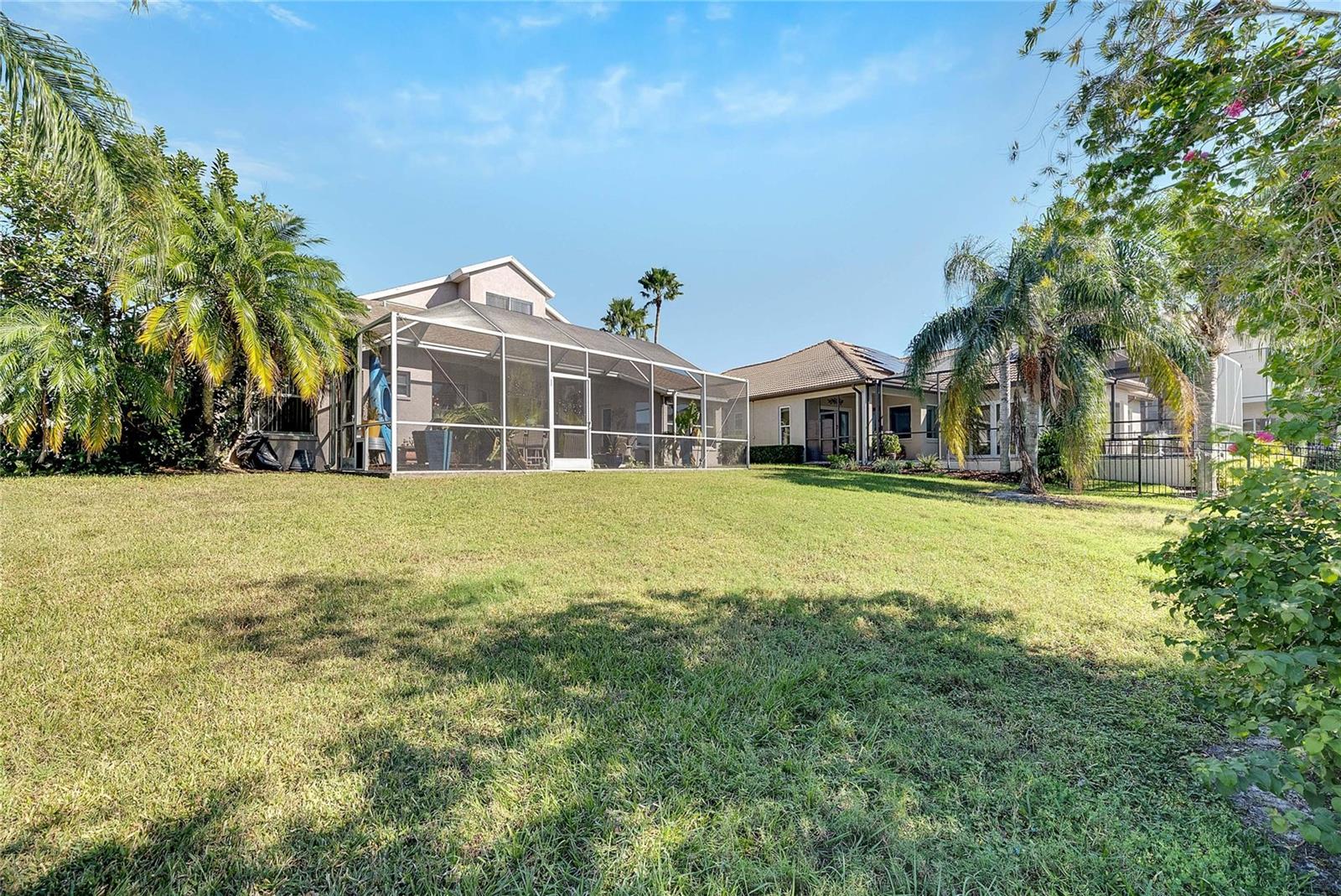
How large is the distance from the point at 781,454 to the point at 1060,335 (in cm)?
1105

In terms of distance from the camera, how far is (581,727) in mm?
2340

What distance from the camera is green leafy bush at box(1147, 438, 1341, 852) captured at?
150 cm

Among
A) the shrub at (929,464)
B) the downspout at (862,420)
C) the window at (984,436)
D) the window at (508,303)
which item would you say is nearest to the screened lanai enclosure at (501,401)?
the window at (508,303)

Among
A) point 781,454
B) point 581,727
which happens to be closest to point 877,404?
point 781,454

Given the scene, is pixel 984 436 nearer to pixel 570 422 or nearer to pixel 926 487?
pixel 926 487

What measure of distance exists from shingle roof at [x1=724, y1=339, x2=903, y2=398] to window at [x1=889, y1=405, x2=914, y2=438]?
5.49 feet

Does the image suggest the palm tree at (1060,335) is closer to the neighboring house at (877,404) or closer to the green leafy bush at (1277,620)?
the neighboring house at (877,404)

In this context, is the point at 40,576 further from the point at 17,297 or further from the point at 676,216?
the point at 676,216

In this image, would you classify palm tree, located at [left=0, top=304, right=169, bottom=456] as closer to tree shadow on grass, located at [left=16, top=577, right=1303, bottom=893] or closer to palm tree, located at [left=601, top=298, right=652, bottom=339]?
tree shadow on grass, located at [left=16, top=577, right=1303, bottom=893]

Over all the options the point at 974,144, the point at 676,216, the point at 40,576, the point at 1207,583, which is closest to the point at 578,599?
the point at 1207,583

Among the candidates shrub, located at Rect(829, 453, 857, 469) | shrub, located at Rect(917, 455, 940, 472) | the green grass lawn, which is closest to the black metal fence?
shrub, located at Rect(917, 455, 940, 472)

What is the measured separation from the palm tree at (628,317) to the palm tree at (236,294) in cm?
2252

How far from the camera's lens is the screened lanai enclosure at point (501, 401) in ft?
35.6

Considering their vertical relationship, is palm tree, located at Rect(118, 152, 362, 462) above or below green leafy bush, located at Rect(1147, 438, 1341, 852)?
above
